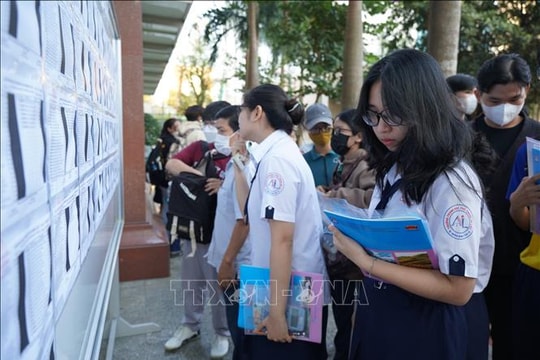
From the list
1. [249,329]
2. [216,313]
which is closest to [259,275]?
[249,329]

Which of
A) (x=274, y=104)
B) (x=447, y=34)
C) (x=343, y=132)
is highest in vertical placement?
(x=447, y=34)

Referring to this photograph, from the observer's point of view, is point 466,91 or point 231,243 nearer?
point 231,243

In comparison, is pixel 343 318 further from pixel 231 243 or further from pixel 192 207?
pixel 192 207

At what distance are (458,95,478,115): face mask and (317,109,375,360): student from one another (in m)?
0.68

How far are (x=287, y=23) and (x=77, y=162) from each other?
10.6 m

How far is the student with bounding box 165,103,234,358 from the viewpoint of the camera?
2.77 m

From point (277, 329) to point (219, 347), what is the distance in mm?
1391

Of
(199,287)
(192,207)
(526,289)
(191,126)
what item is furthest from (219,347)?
(191,126)

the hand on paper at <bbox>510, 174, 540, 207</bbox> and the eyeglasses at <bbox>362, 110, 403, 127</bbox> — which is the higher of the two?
the eyeglasses at <bbox>362, 110, 403, 127</bbox>

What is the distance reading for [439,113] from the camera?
48.2 inches

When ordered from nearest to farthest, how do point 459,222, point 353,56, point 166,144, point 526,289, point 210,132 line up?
point 459,222, point 526,289, point 210,132, point 166,144, point 353,56

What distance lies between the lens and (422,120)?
121 centimetres

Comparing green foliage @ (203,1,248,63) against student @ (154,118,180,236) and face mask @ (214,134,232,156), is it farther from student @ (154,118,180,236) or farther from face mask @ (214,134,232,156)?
face mask @ (214,134,232,156)

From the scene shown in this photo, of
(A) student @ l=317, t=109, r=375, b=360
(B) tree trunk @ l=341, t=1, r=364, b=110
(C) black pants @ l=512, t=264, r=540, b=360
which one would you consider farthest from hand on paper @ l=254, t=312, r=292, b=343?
(B) tree trunk @ l=341, t=1, r=364, b=110
